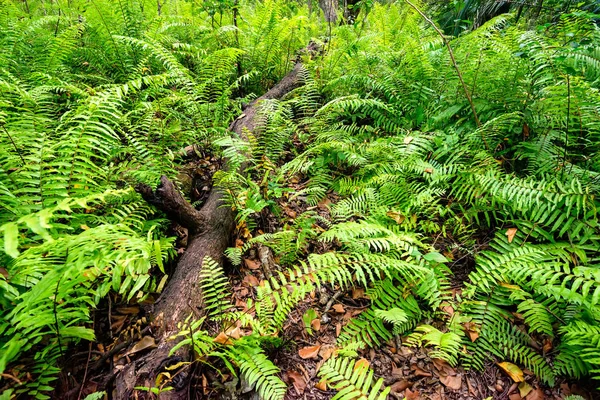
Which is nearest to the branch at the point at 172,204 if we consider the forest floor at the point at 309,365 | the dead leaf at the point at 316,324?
the forest floor at the point at 309,365

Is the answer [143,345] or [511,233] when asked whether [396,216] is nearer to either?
[511,233]

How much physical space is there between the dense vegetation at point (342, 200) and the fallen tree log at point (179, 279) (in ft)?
0.31

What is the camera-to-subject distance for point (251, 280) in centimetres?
248

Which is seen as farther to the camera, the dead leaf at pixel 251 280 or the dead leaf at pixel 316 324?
the dead leaf at pixel 251 280

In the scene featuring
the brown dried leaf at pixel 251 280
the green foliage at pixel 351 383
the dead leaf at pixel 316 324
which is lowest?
the dead leaf at pixel 316 324

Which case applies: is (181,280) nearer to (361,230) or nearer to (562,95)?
(361,230)

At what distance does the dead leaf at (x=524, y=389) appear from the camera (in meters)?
1.84

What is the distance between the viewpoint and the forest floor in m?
1.74

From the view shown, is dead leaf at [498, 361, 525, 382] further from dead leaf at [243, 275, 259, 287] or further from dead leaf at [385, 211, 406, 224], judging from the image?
dead leaf at [243, 275, 259, 287]

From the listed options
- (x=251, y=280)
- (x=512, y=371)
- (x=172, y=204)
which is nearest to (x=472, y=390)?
(x=512, y=371)

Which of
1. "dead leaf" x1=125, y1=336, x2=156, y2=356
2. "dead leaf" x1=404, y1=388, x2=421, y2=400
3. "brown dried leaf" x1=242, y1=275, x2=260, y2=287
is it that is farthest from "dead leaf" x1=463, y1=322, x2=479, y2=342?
"dead leaf" x1=125, y1=336, x2=156, y2=356

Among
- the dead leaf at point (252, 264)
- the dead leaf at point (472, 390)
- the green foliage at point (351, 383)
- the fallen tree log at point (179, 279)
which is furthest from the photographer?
the dead leaf at point (252, 264)

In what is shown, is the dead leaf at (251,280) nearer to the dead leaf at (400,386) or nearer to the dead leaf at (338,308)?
the dead leaf at (338,308)

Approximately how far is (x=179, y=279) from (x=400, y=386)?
5.46ft
